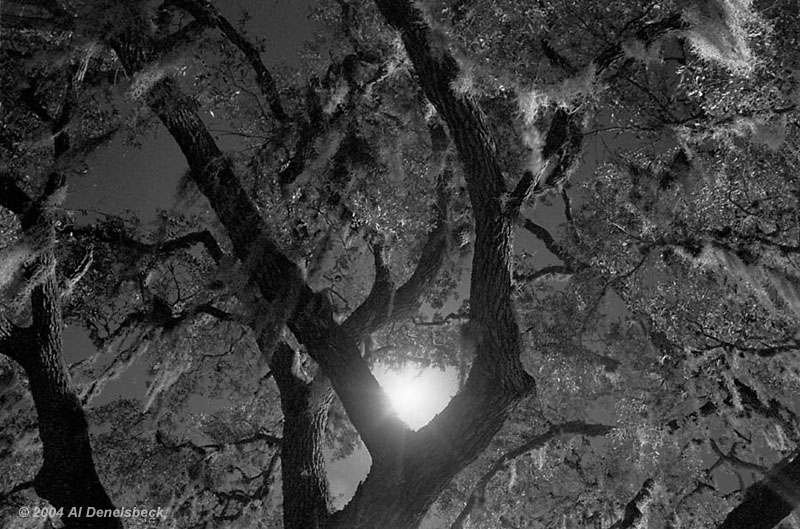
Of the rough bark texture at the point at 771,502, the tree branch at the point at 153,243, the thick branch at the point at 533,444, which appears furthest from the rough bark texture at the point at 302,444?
the rough bark texture at the point at 771,502

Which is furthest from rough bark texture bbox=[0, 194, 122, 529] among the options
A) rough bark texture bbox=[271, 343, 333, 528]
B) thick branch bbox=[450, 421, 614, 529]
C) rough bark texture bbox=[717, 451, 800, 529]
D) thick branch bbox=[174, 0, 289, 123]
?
rough bark texture bbox=[717, 451, 800, 529]

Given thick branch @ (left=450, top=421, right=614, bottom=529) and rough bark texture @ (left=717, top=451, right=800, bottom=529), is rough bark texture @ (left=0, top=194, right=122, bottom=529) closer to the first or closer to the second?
thick branch @ (left=450, top=421, right=614, bottom=529)

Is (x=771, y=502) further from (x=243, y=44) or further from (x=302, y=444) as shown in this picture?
(x=243, y=44)

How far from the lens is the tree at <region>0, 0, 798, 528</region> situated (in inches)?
169

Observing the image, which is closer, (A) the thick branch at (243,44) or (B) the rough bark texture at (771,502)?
(B) the rough bark texture at (771,502)

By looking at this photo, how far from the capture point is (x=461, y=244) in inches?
234

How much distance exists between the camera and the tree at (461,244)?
14.1ft

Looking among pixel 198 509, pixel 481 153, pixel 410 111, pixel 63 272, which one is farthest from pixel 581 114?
pixel 198 509

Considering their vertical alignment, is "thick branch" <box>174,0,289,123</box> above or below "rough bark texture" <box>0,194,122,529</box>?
above

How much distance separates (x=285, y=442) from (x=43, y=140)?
3674 millimetres

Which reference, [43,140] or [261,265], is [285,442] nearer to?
[261,265]
